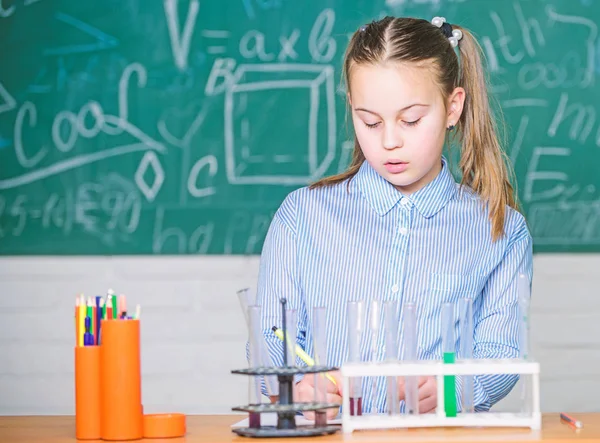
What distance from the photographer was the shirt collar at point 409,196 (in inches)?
78.8

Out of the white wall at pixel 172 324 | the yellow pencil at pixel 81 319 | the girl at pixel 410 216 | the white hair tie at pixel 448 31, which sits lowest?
Result: the white wall at pixel 172 324

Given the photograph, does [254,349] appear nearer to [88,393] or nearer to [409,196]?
[88,393]

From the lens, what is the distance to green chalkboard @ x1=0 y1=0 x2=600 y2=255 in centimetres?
312

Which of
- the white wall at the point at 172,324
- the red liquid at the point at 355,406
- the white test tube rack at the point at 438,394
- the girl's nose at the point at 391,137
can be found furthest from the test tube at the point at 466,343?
the white wall at the point at 172,324

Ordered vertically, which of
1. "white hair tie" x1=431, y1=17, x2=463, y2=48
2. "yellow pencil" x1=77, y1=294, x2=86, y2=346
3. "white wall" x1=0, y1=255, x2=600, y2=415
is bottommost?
"white wall" x1=0, y1=255, x2=600, y2=415

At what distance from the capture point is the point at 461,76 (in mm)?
2041

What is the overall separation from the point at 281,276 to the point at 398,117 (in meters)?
0.40

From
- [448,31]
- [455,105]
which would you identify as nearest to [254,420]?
[455,105]

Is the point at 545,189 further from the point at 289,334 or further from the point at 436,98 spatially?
the point at 289,334

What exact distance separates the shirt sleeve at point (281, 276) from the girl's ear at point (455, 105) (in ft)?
1.17

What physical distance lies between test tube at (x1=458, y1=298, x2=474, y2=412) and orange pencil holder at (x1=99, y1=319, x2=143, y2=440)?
47cm

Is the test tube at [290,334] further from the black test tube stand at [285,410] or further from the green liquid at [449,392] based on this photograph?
the green liquid at [449,392]

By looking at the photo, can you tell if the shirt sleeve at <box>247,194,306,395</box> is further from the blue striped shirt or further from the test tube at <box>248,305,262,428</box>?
the test tube at <box>248,305,262,428</box>

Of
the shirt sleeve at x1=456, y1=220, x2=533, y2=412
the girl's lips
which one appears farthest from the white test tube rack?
the girl's lips
